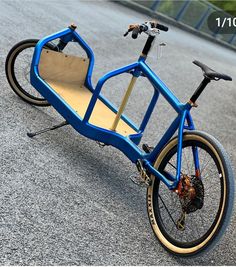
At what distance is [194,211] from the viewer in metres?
3.52

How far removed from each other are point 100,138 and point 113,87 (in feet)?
10.2

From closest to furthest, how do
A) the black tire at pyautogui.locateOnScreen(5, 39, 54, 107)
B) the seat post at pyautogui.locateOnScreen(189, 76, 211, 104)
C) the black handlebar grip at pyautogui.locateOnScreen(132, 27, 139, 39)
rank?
the seat post at pyautogui.locateOnScreen(189, 76, 211, 104), the black handlebar grip at pyautogui.locateOnScreen(132, 27, 139, 39), the black tire at pyautogui.locateOnScreen(5, 39, 54, 107)

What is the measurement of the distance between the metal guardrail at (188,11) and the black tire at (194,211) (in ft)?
49.6

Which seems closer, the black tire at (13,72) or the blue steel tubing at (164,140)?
the blue steel tubing at (164,140)

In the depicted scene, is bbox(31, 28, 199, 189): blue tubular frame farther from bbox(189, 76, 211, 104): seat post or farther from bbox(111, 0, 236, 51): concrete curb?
bbox(111, 0, 236, 51): concrete curb

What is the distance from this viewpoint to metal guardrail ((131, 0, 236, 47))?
749 inches

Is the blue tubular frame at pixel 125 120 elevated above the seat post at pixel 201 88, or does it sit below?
below

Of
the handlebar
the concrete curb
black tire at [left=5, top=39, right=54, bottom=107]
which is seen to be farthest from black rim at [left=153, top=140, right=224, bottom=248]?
the concrete curb

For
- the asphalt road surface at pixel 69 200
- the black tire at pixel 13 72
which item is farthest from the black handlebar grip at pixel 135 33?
the black tire at pixel 13 72

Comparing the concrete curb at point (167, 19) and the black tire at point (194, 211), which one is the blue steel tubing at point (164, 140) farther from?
the concrete curb at point (167, 19)

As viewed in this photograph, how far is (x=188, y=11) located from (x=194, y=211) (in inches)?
743

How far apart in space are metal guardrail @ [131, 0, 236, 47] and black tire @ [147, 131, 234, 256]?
1512 cm

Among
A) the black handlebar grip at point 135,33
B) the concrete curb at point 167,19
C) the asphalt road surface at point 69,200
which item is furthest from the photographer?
the concrete curb at point 167,19

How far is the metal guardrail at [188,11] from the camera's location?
62.4 ft
